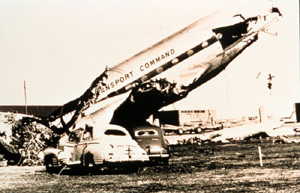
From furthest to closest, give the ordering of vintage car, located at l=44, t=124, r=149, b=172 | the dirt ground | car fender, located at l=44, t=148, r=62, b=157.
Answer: car fender, located at l=44, t=148, r=62, b=157, vintage car, located at l=44, t=124, r=149, b=172, the dirt ground

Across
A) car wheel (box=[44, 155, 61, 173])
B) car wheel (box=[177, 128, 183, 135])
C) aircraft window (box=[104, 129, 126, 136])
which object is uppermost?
aircraft window (box=[104, 129, 126, 136])

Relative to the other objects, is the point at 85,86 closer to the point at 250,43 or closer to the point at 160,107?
the point at 160,107

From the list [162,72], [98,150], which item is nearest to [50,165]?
[98,150]

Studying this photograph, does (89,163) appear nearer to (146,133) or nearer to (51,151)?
(51,151)

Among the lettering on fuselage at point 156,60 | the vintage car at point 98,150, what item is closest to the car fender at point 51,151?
the vintage car at point 98,150

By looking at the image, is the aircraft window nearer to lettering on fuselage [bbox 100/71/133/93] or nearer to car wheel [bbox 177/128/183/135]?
lettering on fuselage [bbox 100/71/133/93]

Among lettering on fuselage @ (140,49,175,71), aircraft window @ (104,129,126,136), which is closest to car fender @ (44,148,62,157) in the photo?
aircraft window @ (104,129,126,136)

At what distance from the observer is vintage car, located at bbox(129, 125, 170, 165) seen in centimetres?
573

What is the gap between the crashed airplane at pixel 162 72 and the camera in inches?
224

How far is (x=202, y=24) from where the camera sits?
5.70m

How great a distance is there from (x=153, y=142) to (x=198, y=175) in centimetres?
94

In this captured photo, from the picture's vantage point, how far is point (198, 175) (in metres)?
5.14

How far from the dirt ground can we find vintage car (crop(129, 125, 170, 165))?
0.16 m

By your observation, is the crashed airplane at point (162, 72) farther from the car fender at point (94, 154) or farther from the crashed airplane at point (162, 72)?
the car fender at point (94, 154)
